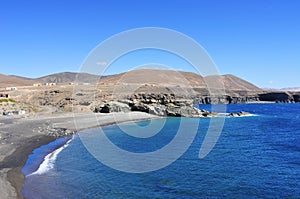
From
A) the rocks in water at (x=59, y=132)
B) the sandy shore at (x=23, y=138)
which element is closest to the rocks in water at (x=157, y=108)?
the sandy shore at (x=23, y=138)

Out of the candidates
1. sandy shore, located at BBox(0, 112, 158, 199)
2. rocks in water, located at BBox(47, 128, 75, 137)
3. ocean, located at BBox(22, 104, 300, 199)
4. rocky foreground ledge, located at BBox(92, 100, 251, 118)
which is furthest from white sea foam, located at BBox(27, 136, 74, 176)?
rocky foreground ledge, located at BBox(92, 100, 251, 118)

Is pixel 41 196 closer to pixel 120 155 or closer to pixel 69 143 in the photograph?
pixel 120 155

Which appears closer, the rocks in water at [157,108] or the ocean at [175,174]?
the ocean at [175,174]

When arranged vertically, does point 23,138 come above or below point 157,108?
below

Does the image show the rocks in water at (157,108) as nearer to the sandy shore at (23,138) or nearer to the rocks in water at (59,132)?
the sandy shore at (23,138)

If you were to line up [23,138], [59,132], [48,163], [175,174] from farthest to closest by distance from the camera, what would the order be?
[59,132] < [23,138] < [48,163] < [175,174]

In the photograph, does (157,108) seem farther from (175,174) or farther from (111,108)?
(175,174)

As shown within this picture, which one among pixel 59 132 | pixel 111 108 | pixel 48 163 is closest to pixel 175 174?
pixel 48 163

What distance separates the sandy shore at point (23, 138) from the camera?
22.7 m

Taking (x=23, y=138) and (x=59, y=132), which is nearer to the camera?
(x=23, y=138)

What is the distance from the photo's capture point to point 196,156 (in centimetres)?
3231

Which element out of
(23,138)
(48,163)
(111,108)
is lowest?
(48,163)

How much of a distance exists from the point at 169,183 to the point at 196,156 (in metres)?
9.94

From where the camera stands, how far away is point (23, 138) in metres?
41.1
